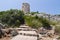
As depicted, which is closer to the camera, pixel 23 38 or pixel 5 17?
pixel 23 38

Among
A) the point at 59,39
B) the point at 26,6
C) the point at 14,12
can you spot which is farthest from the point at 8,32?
the point at 26,6

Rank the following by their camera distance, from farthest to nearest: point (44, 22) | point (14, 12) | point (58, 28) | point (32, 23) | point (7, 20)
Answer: point (14, 12) < point (7, 20) < point (44, 22) < point (32, 23) < point (58, 28)

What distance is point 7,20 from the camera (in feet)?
81.8

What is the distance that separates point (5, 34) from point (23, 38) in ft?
7.58

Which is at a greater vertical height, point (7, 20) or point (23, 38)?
point (23, 38)

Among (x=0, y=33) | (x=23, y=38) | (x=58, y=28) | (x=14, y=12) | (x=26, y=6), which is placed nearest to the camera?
(x=23, y=38)

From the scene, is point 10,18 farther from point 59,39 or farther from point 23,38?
point 23,38

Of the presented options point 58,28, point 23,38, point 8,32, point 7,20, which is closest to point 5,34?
point 8,32

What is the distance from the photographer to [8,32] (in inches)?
338

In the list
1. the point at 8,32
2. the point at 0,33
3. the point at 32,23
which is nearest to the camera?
the point at 0,33

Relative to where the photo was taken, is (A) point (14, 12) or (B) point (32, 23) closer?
(B) point (32, 23)

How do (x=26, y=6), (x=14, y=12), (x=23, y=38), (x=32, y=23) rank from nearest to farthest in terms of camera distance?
(x=23, y=38), (x=32, y=23), (x=14, y=12), (x=26, y=6)

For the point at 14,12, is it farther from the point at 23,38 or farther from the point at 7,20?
the point at 23,38

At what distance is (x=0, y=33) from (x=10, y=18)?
17.5 meters
